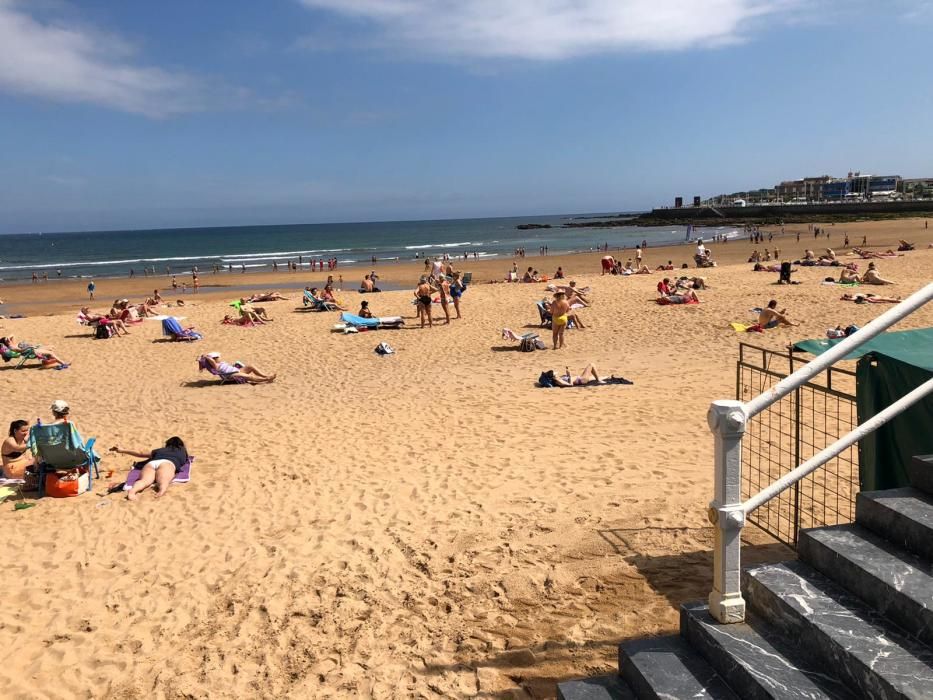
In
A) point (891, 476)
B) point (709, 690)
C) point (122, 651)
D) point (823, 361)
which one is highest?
point (823, 361)

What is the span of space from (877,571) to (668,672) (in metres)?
0.96

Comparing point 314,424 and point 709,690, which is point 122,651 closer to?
point 709,690

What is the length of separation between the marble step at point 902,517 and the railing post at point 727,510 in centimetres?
75

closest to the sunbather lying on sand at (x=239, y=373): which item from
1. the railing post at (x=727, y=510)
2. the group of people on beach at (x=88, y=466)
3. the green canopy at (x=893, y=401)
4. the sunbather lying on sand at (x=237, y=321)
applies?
the group of people on beach at (x=88, y=466)

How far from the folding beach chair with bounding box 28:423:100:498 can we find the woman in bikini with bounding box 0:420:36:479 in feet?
1.10

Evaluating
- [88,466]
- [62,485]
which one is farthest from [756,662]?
[88,466]

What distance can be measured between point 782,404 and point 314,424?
19.8ft

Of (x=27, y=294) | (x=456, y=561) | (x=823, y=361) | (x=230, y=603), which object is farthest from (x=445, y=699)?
(x=27, y=294)

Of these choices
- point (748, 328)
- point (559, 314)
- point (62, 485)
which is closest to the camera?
point (62, 485)

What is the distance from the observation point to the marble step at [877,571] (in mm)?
2629

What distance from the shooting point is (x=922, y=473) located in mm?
3240

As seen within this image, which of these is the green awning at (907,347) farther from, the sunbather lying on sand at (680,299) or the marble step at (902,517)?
the sunbather lying on sand at (680,299)

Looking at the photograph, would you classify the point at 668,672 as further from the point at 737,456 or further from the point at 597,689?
the point at 737,456

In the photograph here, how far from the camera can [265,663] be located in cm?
414
